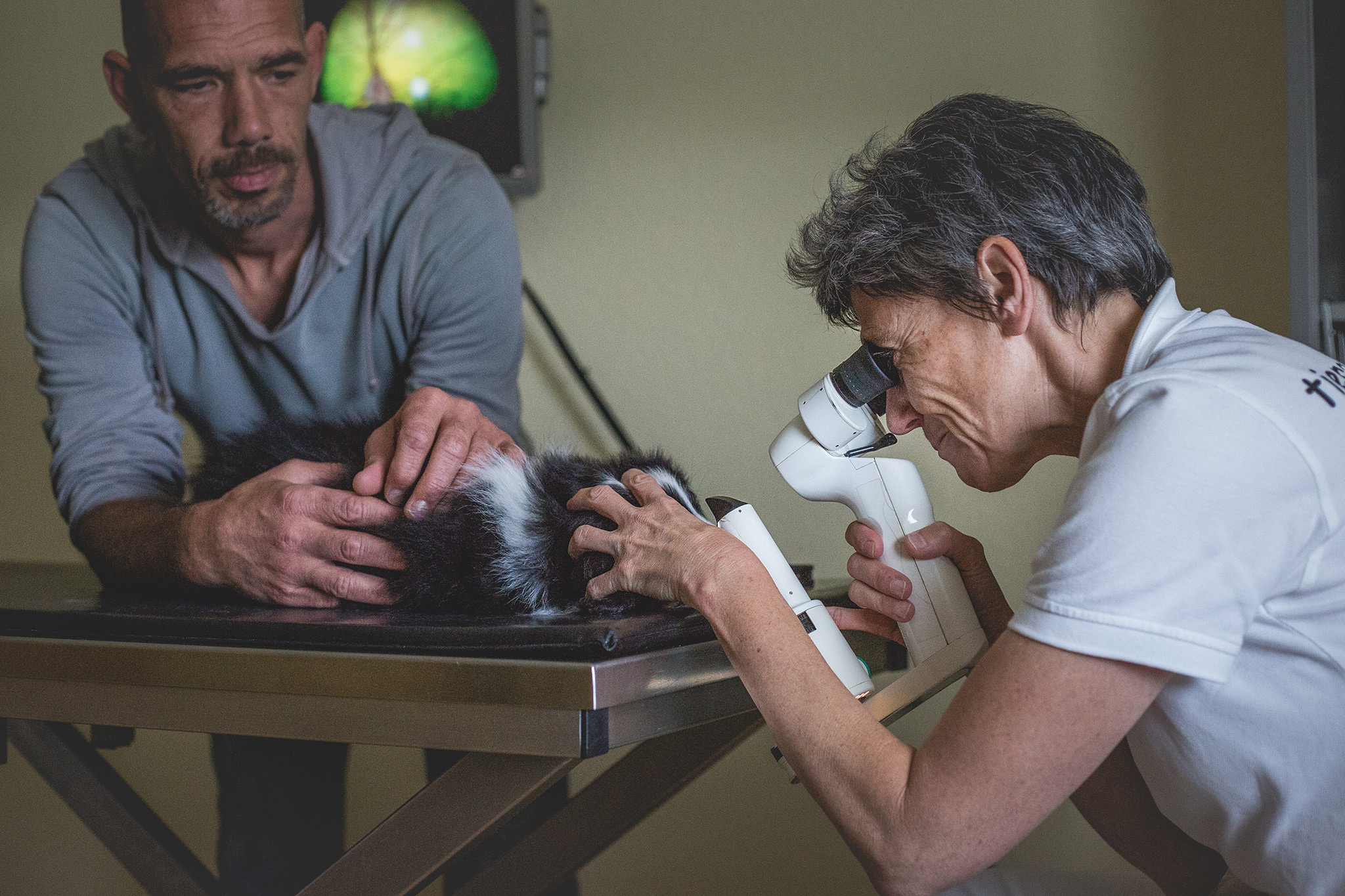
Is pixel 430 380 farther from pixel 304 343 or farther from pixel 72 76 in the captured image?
pixel 72 76

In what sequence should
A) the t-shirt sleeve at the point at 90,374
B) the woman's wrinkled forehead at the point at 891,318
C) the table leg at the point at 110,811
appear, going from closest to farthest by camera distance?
the woman's wrinkled forehead at the point at 891,318 → the t-shirt sleeve at the point at 90,374 → the table leg at the point at 110,811

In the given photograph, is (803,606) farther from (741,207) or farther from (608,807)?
(741,207)

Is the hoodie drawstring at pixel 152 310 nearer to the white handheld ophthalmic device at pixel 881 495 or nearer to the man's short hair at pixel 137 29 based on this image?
A: the man's short hair at pixel 137 29

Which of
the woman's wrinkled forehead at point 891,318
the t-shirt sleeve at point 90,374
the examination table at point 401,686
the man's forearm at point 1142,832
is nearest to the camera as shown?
the examination table at point 401,686

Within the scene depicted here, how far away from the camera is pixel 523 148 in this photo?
200 cm

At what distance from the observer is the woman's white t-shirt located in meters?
0.62

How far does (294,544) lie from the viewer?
0.98 m

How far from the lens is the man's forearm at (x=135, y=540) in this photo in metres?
1.08

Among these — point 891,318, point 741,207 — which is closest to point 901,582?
point 891,318

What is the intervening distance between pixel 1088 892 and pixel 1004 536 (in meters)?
0.99

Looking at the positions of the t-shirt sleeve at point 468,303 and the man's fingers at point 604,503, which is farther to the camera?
the t-shirt sleeve at point 468,303

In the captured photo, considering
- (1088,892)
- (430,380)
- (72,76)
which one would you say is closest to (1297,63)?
(1088,892)

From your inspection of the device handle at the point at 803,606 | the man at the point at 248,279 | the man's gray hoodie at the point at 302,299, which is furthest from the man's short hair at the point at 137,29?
the device handle at the point at 803,606

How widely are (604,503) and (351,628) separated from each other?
0.78ft
